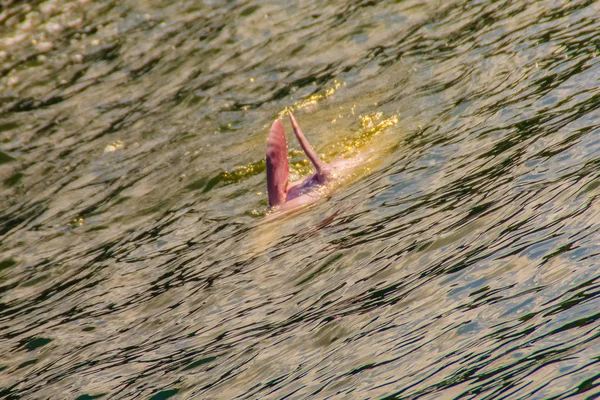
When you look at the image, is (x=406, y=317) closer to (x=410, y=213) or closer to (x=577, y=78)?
(x=410, y=213)

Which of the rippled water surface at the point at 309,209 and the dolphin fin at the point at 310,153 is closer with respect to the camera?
the rippled water surface at the point at 309,209

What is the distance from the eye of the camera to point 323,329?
5.93 metres

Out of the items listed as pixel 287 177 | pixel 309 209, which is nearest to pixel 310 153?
pixel 287 177

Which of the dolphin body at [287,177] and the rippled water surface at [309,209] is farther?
the dolphin body at [287,177]

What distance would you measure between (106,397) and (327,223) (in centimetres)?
252

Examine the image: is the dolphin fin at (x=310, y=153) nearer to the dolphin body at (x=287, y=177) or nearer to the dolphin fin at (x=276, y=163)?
→ the dolphin body at (x=287, y=177)

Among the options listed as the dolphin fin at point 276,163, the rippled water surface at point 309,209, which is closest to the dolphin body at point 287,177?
the dolphin fin at point 276,163

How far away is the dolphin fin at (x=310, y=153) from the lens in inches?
311

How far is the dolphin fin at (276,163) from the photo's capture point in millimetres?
7961

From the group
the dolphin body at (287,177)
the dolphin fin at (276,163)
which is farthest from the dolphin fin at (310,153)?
the dolphin fin at (276,163)

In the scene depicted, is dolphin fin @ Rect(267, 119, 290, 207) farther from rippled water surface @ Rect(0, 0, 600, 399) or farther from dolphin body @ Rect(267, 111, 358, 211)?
rippled water surface @ Rect(0, 0, 600, 399)

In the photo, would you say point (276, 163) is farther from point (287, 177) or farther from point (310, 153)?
point (310, 153)

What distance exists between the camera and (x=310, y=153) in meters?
8.02

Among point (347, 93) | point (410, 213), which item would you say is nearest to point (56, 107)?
point (347, 93)
